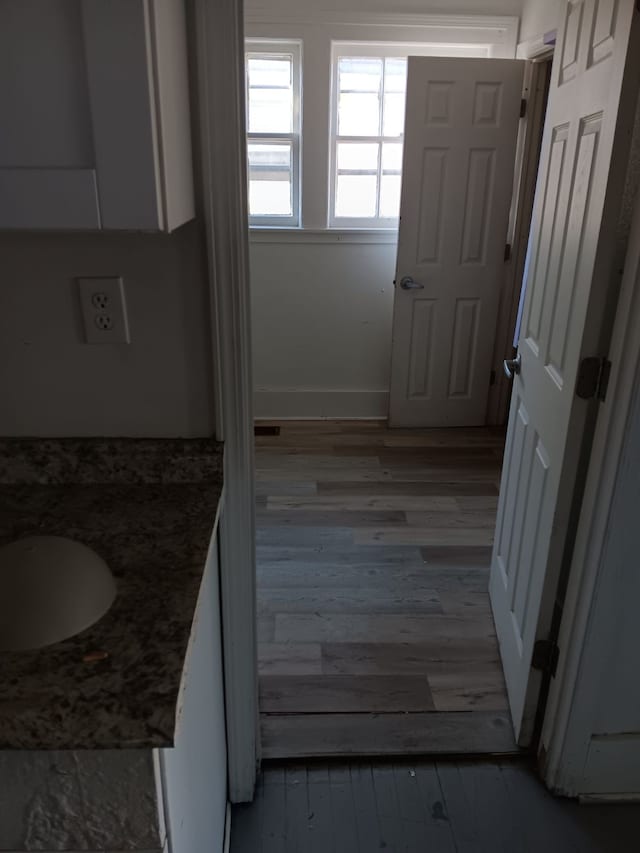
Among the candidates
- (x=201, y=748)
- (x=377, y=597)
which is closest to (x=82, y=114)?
(x=201, y=748)

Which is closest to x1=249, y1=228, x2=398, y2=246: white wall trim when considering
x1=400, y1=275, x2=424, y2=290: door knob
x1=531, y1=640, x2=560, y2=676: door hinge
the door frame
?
x1=400, y1=275, x2=424, y2=290: door knob

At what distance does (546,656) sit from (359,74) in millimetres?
3139

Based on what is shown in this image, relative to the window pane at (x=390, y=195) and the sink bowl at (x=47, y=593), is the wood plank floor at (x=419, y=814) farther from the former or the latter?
the window pane at (x=390, y=195)

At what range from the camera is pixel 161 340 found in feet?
3.90

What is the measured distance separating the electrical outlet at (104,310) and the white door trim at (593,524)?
99 centimetres

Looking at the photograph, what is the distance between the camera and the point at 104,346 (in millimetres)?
1187

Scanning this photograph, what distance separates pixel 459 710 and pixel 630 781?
1.55 feet

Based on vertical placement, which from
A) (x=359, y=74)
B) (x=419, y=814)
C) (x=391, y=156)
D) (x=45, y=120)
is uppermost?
(x=359, y=74)

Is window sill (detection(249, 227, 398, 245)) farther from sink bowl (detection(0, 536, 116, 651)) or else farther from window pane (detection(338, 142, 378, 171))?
sink bowl (detection(0, 536, 116, 651))

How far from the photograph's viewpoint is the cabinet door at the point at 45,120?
2.53ft

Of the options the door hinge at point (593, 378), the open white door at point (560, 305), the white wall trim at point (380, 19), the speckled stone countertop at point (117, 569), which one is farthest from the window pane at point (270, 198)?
the speckled stone countertop at point (117, 569)

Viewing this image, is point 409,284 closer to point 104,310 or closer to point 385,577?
point 385,577

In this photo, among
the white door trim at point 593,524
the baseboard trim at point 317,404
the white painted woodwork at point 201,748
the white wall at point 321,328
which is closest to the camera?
the white painted woodwork at point 201,748

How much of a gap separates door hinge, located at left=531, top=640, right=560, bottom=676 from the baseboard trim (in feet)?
8.18
